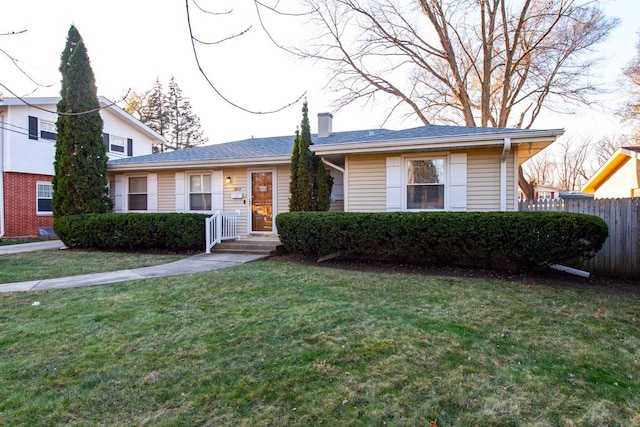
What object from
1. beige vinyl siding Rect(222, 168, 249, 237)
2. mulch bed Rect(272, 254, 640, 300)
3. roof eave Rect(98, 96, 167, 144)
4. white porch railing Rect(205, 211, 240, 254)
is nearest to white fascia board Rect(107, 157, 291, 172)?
beige vinyl siding Rect(222, 168, 249, 237)

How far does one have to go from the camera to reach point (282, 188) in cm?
1055

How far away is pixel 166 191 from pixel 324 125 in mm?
5586

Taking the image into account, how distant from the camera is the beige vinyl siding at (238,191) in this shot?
427 inches

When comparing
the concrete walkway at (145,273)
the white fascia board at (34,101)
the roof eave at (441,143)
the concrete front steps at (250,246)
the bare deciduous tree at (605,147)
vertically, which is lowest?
the concrete walkway at (145,273)

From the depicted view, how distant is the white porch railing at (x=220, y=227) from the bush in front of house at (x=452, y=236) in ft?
7.07

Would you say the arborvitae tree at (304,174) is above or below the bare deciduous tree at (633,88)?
below

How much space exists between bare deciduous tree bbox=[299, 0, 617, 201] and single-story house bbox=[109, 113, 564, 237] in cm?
821

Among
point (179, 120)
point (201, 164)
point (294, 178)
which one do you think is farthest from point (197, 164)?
point (179, 120)

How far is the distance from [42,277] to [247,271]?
3.46 metres

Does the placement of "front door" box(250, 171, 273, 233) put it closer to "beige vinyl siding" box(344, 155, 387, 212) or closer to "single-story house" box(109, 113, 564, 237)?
"single-story house" box(109, 113, 564, 237)

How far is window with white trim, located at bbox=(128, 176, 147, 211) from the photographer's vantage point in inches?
474

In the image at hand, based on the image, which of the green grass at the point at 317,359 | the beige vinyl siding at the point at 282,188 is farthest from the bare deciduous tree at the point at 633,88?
the beige vinyl siding at the point at 282,188

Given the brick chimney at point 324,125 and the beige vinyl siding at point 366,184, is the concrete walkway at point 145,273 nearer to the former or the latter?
the beige vinyl siding at point 366,184

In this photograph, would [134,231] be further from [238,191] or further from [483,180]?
[483,180]
